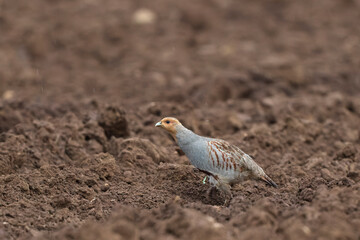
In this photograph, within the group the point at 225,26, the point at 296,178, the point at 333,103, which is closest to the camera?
the point at 296,178

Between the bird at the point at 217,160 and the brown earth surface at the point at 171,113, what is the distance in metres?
0.25

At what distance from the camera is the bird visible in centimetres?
563

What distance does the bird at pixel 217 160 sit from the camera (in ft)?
18.5

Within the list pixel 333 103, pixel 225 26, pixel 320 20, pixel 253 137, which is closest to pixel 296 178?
pixel 253 137

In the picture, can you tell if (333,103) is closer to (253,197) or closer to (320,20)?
(253,197)

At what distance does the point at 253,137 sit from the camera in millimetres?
7910

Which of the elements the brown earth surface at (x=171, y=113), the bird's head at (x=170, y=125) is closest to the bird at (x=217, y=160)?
the bird's head at (x=170, y=125)

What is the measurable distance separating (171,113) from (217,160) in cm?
332

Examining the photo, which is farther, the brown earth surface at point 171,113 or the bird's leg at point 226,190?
the bird's leg at point 226,190

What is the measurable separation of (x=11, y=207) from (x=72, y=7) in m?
12.1

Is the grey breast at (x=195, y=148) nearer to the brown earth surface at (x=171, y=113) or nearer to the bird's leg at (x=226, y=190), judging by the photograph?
the bird's leg at (x=226, y=190)

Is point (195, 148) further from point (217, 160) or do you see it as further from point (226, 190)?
point (226, 190)

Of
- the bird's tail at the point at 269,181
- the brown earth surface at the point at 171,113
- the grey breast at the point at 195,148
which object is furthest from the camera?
the bird's tail at the point at 269,181

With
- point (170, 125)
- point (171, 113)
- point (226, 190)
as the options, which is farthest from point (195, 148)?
point (171, 113)
